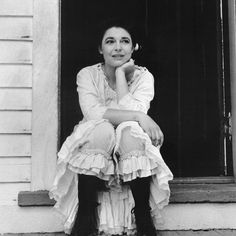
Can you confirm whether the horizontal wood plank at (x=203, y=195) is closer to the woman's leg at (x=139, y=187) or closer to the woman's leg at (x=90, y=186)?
the woman's leg at (x=139, y=187)

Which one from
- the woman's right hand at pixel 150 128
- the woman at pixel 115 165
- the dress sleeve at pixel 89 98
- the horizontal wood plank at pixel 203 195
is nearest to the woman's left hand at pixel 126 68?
the woman at pixel 115 165

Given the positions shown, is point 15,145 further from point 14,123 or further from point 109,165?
point 109,165

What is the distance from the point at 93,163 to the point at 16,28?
4.19 feet

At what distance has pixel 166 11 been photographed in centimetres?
420

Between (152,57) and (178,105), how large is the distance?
500mm

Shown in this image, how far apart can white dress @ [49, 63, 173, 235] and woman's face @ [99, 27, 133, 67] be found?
16 cm

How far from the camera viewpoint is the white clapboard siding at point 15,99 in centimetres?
326

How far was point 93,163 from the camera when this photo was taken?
8.62 ft

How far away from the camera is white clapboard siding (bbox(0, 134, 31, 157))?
323cm

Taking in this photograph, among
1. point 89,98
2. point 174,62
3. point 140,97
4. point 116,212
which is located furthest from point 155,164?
point 174,62

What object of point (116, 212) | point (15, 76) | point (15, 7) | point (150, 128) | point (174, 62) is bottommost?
point (116, 212)

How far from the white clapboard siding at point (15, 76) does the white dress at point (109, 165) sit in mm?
422

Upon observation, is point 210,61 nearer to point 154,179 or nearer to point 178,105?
point 178,105

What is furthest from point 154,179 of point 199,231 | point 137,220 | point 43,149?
point 43,149
